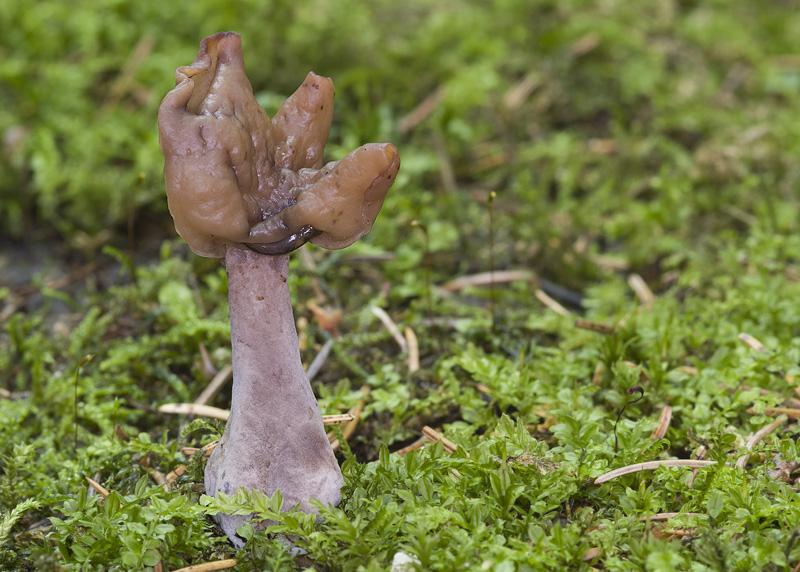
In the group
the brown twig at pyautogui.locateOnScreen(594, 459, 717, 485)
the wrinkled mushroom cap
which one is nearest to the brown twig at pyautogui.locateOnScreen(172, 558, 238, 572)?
the wrinkled mushroom cap

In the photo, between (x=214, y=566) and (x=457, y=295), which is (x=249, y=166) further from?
(x=457, y=295)

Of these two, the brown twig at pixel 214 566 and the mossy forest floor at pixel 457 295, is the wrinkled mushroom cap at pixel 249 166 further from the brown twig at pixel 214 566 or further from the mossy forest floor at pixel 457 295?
the brown twig at pixel 214 566

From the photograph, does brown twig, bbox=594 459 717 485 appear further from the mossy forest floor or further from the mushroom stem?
the mushroom stem

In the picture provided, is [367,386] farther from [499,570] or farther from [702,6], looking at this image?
[702,6]

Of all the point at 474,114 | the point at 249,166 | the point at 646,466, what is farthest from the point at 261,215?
the point at 474,114

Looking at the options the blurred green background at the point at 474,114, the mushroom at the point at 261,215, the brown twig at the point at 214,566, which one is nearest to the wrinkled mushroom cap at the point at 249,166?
the mushroom at the point at 261,215

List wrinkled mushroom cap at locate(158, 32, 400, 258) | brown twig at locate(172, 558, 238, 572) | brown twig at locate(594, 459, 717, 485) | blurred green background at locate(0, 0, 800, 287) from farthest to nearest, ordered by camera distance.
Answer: blurred green background at locate(0, 0, 800, 287)
brown twig at locate(594, 459, 717, 485)
brown twig at locate(172, 558, 238, 572)
wrinkled mushroom cap at locate(158, 32, 400, 258)

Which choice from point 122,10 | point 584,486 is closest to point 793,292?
point 584,486
